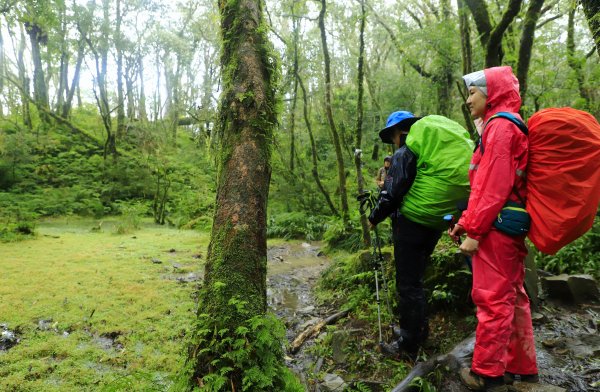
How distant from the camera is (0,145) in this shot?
51.6 feet

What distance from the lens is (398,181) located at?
343 cm

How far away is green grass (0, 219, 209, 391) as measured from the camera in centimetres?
340

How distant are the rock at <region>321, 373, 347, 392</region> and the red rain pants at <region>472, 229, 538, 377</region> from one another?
4.15ft

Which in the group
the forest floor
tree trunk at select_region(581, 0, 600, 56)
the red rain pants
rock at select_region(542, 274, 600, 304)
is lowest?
the forest floor

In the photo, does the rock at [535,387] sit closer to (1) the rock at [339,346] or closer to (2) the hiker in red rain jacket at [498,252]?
(2) the hiker in red rain jacket at [498,252]

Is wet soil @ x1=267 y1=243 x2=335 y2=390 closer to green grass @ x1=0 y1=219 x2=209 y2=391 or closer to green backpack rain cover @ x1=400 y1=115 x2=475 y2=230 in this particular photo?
green grass @ x1=0 y1=219 x2=209 y2=391

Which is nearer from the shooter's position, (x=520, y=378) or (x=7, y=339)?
(x=520, y=378)

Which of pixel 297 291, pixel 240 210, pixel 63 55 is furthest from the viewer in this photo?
pixel 63 55

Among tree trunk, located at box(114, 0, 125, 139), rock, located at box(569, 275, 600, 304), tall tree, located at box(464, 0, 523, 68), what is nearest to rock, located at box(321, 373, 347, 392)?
rock, located at box(569, 275, 600, 304)

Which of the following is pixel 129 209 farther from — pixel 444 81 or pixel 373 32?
pixel 373 32

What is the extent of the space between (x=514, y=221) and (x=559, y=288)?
2648 millimetres

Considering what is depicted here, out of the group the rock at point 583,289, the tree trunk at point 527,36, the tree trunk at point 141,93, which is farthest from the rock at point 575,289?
the tree trunk at point 141,93

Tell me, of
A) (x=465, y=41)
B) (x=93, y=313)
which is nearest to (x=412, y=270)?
(x=93, y=313)

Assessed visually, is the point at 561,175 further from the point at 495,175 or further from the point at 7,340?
the point at 7,340
